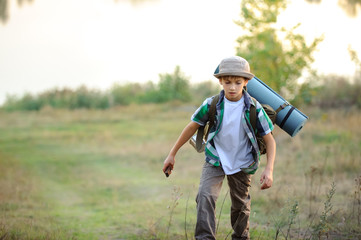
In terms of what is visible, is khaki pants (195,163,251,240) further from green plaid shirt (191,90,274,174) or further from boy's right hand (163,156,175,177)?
boy's right hand (163,156,175,177)

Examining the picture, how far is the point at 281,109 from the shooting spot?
405 cm

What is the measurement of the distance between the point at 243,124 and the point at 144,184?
6205mm

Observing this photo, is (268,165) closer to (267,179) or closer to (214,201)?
(267,179)

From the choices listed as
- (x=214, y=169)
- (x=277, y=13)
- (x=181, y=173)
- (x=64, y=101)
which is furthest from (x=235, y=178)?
(x=64, y=101)

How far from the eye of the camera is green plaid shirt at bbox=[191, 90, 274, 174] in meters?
3.70

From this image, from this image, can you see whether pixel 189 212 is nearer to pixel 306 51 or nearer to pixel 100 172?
pixel 100 172

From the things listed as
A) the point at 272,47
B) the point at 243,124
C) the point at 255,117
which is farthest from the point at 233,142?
the point at 272,47

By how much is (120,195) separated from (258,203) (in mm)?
3192

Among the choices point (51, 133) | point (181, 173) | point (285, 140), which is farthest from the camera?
point (51, 133)

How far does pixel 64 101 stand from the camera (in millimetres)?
27531

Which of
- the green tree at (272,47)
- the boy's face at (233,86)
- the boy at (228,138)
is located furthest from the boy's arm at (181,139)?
the green tree at (272,47)

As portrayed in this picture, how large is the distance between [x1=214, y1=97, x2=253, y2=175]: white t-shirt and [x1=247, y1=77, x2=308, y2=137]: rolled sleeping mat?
39 centimetres

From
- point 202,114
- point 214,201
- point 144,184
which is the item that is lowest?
point 144,184

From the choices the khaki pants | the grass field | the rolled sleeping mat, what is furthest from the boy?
the grass field
